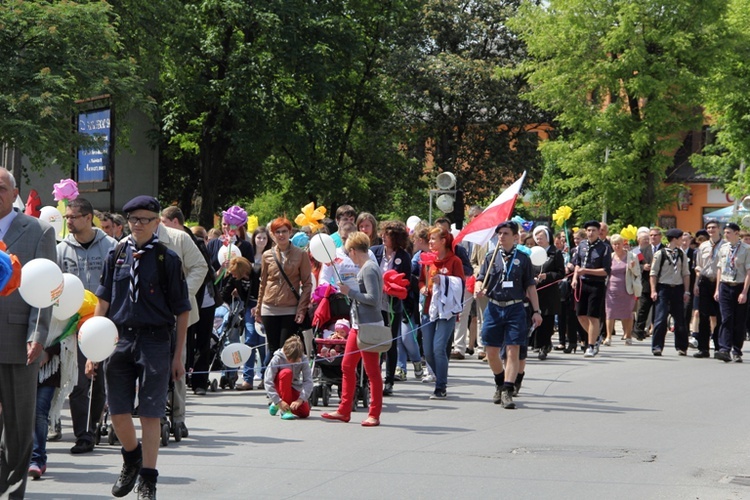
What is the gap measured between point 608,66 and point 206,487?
117 feet

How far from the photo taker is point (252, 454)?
31.0ft

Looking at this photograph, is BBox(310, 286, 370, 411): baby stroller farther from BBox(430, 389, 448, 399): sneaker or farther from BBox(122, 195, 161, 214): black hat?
BBox(122, 195, 161, 214): black hat

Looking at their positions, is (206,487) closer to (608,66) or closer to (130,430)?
(130,430)

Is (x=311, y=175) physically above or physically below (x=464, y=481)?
above

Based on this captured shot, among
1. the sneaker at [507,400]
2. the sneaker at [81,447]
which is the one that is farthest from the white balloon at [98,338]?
the sneaker at [507,400]

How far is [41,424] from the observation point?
8375 mm

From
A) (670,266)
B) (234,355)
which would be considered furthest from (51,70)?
(234,355)

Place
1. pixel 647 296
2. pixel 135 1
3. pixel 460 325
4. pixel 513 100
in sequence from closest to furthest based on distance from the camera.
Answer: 1. pixel 460 325
2. pixel 647 296
3. pixel 135 1
4. pixel 513 100

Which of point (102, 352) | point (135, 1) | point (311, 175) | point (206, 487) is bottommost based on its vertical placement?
point (206, 487)

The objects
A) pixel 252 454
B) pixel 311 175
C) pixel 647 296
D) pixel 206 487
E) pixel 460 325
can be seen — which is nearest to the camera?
pixel 206 487

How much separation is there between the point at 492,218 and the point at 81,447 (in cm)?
619

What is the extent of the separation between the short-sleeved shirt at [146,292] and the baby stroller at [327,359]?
5.04 meters

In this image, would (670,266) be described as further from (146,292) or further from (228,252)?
(146,292)

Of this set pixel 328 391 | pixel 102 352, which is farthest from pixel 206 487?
pixel 328 391
